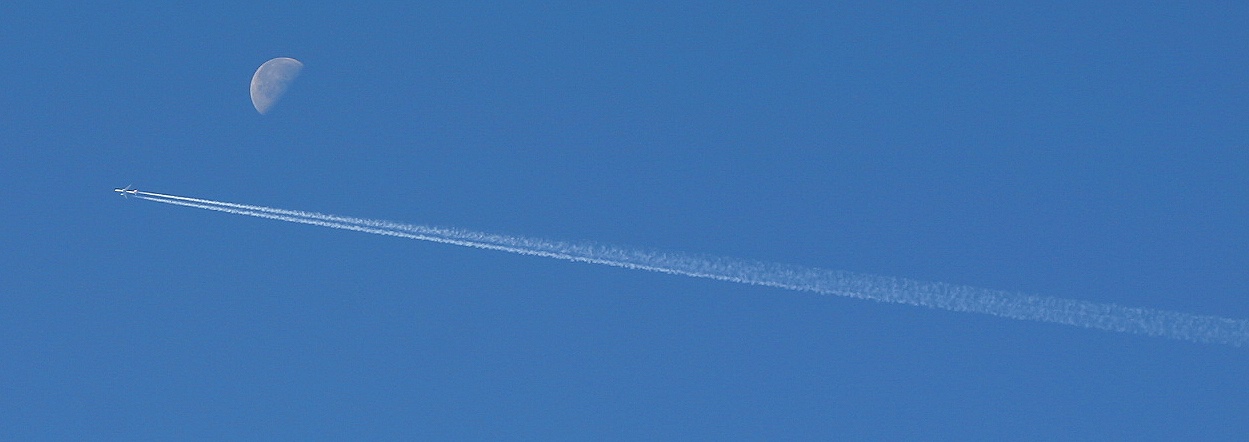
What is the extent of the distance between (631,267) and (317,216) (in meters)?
20.1

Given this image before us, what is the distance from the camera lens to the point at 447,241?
220ft

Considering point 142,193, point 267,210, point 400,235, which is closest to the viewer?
point 400,235

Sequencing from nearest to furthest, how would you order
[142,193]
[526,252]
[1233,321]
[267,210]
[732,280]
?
[1233,321] → [732,280] → [526,252] → [267,210] → [142,193]

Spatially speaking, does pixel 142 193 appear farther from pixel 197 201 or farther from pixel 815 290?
pixel 815 290

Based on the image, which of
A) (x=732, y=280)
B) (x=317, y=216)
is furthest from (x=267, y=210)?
(x=732, y=280)

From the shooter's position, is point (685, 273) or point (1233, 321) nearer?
point (1233, 321)

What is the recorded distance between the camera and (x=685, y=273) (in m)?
60.3

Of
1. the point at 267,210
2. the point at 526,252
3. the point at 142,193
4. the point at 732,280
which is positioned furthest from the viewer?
the point at 142,193

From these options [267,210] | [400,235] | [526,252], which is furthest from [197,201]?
[526,252]

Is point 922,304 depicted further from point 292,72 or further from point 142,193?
point 142,193

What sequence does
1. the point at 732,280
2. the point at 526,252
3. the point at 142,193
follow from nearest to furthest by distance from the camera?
the point at 732,280 → the point at 526,252 → the point at 142,193

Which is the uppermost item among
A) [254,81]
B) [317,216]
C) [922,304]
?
A: [254,81]

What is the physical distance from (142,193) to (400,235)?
71.8 ft

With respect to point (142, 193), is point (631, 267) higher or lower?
lower
